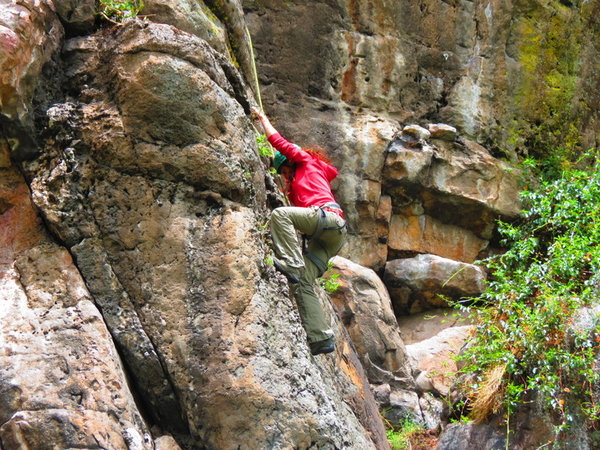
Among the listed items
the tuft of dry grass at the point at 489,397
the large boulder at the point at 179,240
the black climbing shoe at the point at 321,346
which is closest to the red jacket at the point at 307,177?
the large boulder at the point at 179,240

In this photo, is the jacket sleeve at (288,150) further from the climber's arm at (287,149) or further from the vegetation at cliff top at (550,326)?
the vegetation at cliff top at (550,326)

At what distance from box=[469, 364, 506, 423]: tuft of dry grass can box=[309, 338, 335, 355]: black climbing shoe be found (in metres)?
2.17

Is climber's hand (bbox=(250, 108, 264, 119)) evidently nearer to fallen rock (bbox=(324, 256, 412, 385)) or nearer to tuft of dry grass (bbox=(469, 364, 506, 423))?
fallen rock (bbox=(324, 256, 412, 385))

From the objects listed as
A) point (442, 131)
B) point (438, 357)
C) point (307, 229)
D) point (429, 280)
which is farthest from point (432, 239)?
point (307, 229)

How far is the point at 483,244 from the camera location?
1118cm

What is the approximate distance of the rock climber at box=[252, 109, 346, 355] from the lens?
669 centimetres

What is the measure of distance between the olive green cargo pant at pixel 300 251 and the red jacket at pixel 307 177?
268mm

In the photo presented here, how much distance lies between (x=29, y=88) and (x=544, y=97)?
8.19 m

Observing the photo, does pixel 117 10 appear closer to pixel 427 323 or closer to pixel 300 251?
pixel 300 251

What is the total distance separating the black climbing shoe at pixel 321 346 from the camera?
261 inches

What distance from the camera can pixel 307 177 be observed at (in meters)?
7.39

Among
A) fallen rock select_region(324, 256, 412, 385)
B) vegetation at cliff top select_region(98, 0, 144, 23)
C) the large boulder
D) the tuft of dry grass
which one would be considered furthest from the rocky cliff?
the tuft of dry grass

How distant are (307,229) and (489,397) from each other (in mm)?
2756

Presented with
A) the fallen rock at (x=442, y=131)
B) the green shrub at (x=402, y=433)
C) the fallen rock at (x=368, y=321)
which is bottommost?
the green shrub at (x=402, y=433)
